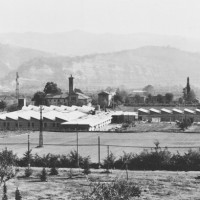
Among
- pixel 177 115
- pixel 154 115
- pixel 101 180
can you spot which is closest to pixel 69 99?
pixel 154 115

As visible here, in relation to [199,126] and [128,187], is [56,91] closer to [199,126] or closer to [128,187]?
[199,126]

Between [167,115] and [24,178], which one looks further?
[167,115]

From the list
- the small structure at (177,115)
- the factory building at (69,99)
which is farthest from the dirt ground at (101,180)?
the factory building at (69,99)

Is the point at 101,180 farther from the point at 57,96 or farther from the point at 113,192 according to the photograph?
the point at 57,96

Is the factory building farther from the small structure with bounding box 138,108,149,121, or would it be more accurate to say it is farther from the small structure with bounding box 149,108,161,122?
the small structure with bounding box 149,108,161,122

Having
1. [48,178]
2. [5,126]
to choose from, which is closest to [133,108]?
[5,126]

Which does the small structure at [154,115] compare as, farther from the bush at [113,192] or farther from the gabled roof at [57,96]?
the bush at [113,192]

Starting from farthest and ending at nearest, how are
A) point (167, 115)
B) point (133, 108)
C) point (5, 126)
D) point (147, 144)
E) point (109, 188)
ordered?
point (133, 108)
point (167, 115)
point (5, 126)
point (147, 144)
point (109, 188)
